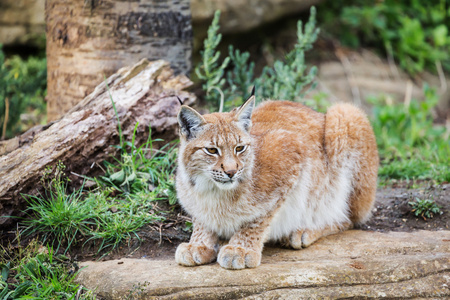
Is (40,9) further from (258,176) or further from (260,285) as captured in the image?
(260,285)

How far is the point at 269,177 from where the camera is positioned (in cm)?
389

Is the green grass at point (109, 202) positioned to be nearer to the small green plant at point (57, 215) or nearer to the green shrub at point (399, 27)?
the small green plant at point (57, 215)

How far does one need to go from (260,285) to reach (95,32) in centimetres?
320

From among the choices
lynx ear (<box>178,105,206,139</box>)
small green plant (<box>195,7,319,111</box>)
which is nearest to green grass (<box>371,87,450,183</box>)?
small green plant (<box>195,7,319,111</box>)

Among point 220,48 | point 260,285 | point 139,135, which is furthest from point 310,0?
point 260,285

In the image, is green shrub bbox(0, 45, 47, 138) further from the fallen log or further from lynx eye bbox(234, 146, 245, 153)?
lynx eye bbox(234, 146, 245, 153)

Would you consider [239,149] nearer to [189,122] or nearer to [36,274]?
[189,122]

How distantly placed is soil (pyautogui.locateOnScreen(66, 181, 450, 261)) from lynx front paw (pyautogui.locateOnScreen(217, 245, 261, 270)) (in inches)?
24.4

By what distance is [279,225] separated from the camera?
4105mm

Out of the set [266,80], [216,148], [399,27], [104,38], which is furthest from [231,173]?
[399,27]

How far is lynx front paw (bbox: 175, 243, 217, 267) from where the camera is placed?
11.8 feet

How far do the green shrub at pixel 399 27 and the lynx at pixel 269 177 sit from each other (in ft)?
18.5

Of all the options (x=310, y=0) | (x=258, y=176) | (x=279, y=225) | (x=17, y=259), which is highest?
(x=310, y=0)

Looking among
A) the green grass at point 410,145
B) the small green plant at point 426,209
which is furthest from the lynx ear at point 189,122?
the green grass at point 410,145
